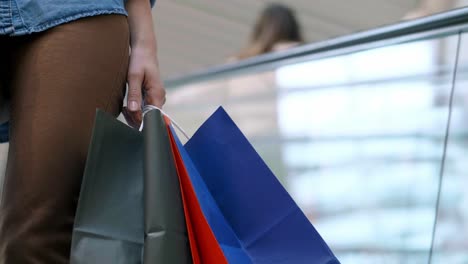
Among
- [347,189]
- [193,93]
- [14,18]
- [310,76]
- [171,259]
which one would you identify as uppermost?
[193,93]

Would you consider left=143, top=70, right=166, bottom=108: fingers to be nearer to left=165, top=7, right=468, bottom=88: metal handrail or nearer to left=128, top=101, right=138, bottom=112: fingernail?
left=128, top=101, right=138, bottom=112: fingernail

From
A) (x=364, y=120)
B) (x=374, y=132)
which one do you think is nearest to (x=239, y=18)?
(x=364, y=120)

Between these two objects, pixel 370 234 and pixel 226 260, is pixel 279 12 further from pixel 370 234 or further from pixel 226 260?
pixel 226 260

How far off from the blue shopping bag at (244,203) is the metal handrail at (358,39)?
156 centimetres

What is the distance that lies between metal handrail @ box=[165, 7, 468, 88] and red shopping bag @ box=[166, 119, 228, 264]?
5.48 feet

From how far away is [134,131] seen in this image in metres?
1.06

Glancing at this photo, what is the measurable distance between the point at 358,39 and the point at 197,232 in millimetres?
2111

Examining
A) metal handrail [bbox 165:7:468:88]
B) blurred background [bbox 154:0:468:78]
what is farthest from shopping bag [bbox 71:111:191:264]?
blurred background [bbox 154:0:468:78]

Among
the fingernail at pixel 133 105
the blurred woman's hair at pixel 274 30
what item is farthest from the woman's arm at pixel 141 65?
the blurred woman's hair at pixel 274 30

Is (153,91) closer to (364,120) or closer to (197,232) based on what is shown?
(197,232)

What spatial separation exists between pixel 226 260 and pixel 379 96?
7.39 ft

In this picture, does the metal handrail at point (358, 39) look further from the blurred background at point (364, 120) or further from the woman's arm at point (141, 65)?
the woman's arm at point (141, 65)

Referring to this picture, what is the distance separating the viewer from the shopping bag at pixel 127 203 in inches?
38.2

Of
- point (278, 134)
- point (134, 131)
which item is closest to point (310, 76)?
point (278, 134)
